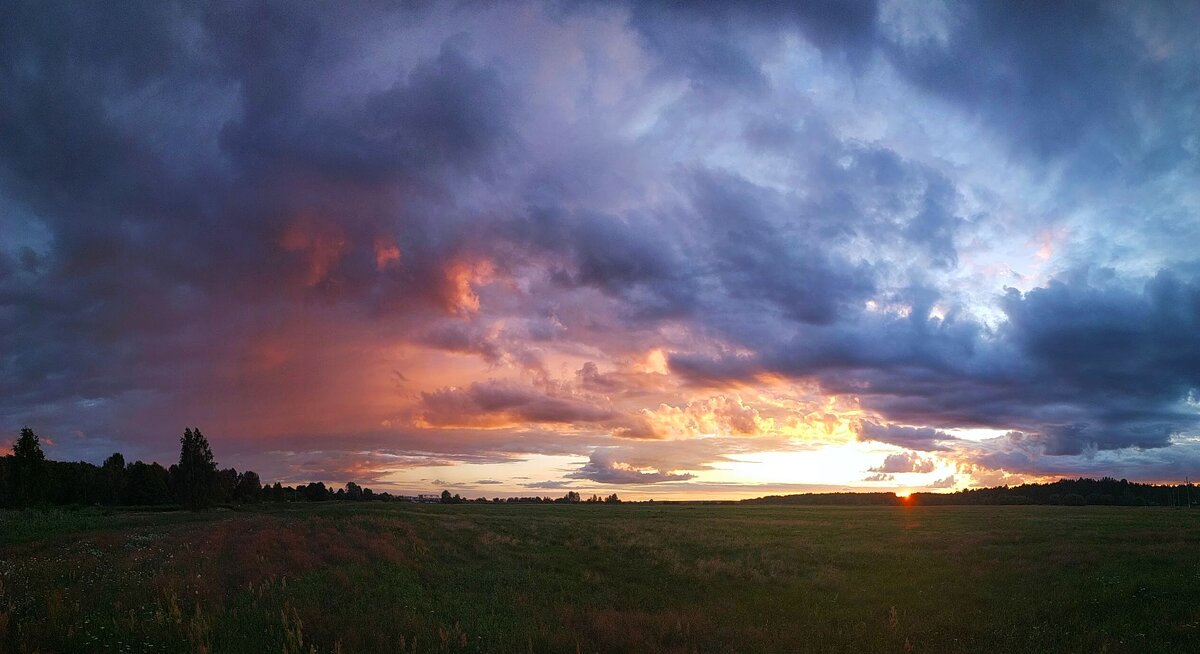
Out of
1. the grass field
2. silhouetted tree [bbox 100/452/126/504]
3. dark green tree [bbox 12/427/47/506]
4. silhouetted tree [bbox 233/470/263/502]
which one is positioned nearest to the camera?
the grass field

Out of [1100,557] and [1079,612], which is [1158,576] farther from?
[1079,612]

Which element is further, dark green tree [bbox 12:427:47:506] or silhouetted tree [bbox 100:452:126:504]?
silhouetted tree [bbox 100:452:126:504]

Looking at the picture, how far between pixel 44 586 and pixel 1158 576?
33.9m

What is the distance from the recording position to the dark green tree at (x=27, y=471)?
73.4 m

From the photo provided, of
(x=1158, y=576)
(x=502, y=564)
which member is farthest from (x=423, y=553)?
(x=1158, y=576)

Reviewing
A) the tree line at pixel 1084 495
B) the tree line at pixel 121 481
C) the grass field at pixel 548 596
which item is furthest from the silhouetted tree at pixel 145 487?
the tree line at pixel 1084 495

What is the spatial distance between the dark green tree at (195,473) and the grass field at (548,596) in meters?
50.1

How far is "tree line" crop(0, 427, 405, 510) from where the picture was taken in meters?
75.1

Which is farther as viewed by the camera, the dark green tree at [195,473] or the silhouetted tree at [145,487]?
the silhouetted tree at [145,487]

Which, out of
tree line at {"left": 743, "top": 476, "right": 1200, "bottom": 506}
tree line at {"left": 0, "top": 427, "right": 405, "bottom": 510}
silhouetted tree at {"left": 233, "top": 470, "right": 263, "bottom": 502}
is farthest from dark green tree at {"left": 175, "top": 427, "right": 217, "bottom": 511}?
tree line at {"left": 743, "top": 476, "right": 1200, "bottom": 506}

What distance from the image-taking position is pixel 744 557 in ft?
101

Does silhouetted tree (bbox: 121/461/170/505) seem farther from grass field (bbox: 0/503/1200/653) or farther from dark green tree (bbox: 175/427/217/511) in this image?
grass field (bbox: 0/503/1200/653)

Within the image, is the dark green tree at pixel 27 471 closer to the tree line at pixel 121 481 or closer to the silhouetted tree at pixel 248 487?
the tree line at pixel 121 481

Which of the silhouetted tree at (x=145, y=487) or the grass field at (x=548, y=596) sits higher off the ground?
the grass field at (x=548, y=596)
